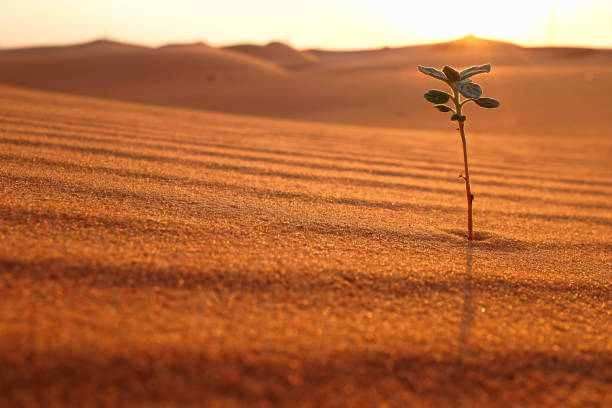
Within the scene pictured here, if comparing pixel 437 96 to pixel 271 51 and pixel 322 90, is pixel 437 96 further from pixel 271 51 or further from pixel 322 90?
pixel 271 51

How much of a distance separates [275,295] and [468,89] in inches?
27.3

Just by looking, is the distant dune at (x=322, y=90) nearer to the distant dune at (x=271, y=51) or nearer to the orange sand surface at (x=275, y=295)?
the orange sand surface at (x=275, y=295)

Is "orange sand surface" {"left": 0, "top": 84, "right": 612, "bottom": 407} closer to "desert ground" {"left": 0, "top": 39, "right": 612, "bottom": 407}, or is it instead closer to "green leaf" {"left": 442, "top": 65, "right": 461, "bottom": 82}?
"desert ground" {"left": 0, "top": 39, "right": 612, "bottom": 407}

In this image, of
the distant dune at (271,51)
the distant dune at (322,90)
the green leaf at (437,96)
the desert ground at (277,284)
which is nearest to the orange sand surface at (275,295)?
the desert ground at (277,284)

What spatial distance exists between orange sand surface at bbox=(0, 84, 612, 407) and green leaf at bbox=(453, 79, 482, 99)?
445 mm

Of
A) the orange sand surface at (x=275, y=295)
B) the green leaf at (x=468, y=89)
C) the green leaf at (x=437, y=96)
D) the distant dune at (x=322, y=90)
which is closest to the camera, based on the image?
the orange sand surface at (x=275, y=295)

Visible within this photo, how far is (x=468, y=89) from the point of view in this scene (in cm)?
98

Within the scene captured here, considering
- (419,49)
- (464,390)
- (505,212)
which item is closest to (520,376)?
(464,390)

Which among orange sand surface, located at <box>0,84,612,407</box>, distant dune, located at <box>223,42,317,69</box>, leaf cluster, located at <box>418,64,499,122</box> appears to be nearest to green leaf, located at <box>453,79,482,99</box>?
leaf cluster, located at <box>418,64,499,122</box>

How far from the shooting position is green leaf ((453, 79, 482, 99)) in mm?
972

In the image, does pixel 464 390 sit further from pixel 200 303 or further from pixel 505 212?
pixel 505 212

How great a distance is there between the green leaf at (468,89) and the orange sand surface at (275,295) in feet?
1.46

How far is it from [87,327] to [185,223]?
51 centimetres

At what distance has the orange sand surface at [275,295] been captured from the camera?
58cm
